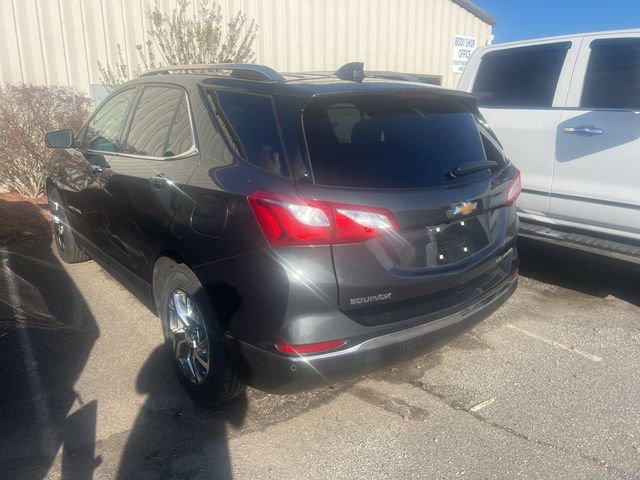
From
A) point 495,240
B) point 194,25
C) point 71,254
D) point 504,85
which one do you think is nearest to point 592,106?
point 504,85

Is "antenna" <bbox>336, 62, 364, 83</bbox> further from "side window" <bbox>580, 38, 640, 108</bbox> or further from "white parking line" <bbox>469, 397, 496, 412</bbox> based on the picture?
"side window" <bbox>580, 38, 640, 108</bbox>

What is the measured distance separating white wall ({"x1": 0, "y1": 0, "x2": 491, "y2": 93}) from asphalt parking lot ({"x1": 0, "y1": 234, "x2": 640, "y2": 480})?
541 centimetres

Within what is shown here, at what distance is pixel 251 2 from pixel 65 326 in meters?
7.96

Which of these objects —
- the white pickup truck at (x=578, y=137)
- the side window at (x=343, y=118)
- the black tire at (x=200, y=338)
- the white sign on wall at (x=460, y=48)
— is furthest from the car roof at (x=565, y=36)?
the white sign on wall at (x=460, y=48)

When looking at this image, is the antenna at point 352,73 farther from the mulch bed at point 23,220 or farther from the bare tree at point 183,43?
the bare tree at point 183,43

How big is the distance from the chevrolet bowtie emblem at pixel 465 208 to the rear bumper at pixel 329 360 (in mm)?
541

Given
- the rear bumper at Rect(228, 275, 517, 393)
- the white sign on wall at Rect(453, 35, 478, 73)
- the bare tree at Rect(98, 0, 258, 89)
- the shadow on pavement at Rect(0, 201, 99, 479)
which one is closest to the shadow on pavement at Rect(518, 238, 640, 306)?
the rear bumper at Rect(228, 275, 517, 393)

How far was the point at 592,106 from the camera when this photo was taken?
448 cm

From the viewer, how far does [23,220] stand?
22.9 feet

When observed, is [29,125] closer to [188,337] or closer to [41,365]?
[41,365]

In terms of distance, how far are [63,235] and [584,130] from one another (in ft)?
15.6

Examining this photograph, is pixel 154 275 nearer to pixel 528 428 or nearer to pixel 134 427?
pixel 134 427

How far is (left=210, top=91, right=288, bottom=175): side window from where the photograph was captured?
8.50 feet

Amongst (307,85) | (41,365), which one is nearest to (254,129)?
(307,85)
